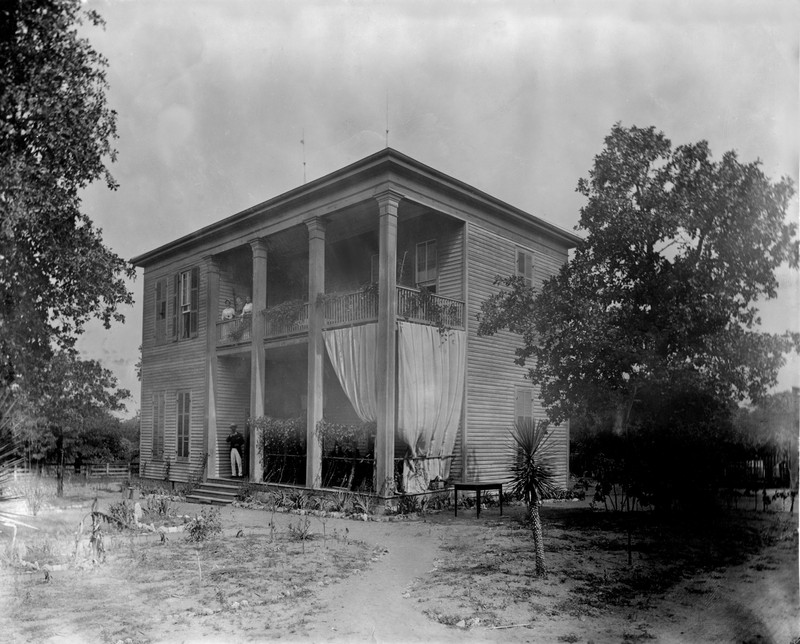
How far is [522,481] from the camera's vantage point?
6840mm

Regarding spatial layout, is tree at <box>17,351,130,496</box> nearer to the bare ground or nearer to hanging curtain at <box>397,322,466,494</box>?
the bare ground

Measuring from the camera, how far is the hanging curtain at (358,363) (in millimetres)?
12816

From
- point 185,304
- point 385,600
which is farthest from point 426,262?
point 385,600

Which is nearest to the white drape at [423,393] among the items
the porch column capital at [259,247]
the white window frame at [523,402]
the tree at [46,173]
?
the white window frame at [523,402]

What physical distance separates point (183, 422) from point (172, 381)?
1330 millimetres

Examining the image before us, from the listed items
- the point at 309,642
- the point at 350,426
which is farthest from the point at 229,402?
the point at 309,642

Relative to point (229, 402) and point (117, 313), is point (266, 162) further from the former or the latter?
point (229, 402)

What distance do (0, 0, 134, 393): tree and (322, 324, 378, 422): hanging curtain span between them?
5740mm

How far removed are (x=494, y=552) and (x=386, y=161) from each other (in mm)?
6991

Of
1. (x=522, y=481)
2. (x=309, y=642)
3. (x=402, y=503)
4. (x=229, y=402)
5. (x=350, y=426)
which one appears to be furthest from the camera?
(x=229, y=402)

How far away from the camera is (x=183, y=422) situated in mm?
15391

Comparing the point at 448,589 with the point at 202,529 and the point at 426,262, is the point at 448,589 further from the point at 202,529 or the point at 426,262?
the point at 426,262

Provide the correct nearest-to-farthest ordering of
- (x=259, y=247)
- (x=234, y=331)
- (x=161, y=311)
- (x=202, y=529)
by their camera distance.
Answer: (x=202, y=529), (x=161, y=311), (x=259, y=247), (x=234, y=331)

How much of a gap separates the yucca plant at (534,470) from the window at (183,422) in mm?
10103
